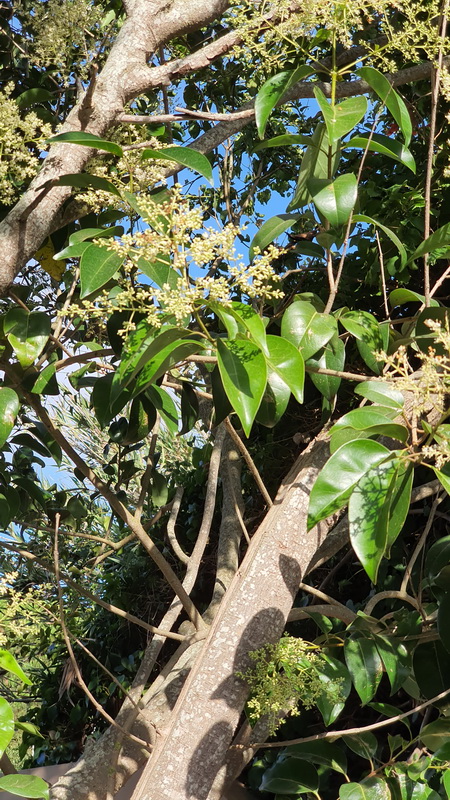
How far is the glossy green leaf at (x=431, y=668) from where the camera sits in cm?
130

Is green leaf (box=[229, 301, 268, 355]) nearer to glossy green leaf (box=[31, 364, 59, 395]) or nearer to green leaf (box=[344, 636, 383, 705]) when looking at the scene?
glossy green leaf (box=[31, 364, 59, 395])

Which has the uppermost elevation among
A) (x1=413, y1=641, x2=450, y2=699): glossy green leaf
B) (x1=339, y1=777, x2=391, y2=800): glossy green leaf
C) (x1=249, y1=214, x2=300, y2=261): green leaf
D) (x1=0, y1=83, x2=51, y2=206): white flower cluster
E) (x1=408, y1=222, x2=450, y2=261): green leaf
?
(x1=0, y1=83, x2=51, y2=206): white flower cluster

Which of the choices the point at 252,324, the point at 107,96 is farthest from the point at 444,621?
the point at 107,96

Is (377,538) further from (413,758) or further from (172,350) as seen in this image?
(413,758)

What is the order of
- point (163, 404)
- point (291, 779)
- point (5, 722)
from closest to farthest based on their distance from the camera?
point (5, 722)
point (163, 404)
point (291, 779)

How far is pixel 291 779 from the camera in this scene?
1449 mm

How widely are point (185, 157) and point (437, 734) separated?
3.45 ft

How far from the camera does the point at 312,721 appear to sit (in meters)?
2.05

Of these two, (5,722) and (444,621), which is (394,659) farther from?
(5,722)

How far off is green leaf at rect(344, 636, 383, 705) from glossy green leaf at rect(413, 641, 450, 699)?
0.13 m

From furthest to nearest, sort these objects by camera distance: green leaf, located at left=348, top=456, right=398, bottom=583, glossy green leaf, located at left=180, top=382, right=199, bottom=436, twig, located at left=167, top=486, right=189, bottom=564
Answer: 1. twig, located at left=167, top=486, right=189, bottom=564
2. glossy green leaf, located at left=180, top=382, right=199, bottom=436
3. green leaf, located at left=348, top=456, right=398, bottom=583

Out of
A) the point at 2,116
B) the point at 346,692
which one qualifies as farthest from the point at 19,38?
the point at 346,692

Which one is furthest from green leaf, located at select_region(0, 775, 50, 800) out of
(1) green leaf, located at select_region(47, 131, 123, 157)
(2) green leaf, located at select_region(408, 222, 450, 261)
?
(2) green leaf, located at select_region(408, 222, 450, 261)

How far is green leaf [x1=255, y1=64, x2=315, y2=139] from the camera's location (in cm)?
113
